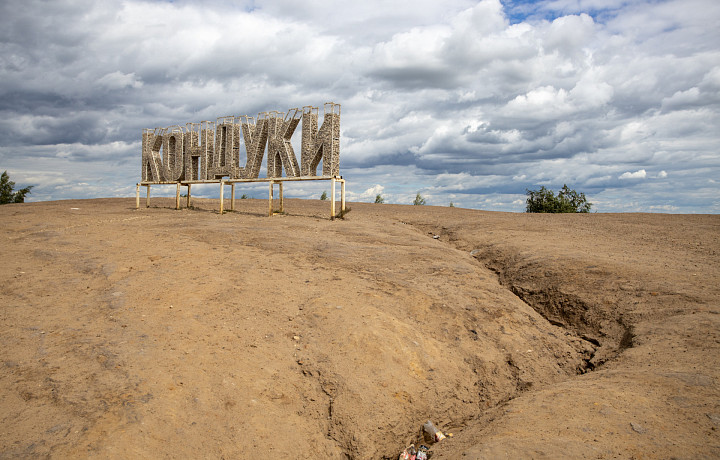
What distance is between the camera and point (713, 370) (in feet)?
17.0

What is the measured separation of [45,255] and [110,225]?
3.25 meters

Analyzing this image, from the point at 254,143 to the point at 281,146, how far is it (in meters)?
1.43

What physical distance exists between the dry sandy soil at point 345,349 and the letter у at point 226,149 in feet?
Result: 21.5

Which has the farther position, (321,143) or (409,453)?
(321,143)

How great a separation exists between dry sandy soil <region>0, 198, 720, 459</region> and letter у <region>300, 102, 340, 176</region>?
170 inches

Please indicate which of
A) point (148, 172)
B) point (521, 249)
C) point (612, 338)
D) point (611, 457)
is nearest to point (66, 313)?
point (611, 457)

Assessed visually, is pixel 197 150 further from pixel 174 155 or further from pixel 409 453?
pixel 409 453

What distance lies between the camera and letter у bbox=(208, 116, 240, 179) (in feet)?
55.2

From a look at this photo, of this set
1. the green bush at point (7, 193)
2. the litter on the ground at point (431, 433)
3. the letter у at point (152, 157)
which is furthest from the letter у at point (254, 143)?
the green bush at point (7, 193)

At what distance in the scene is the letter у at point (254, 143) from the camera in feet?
52.5

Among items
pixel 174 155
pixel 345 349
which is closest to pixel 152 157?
pixel 174 155

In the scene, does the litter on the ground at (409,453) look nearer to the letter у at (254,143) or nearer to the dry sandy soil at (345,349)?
the dry sandy soil at (345,349)

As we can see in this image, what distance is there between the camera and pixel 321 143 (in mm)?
14414

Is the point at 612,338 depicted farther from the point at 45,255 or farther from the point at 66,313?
the point at 45,255
